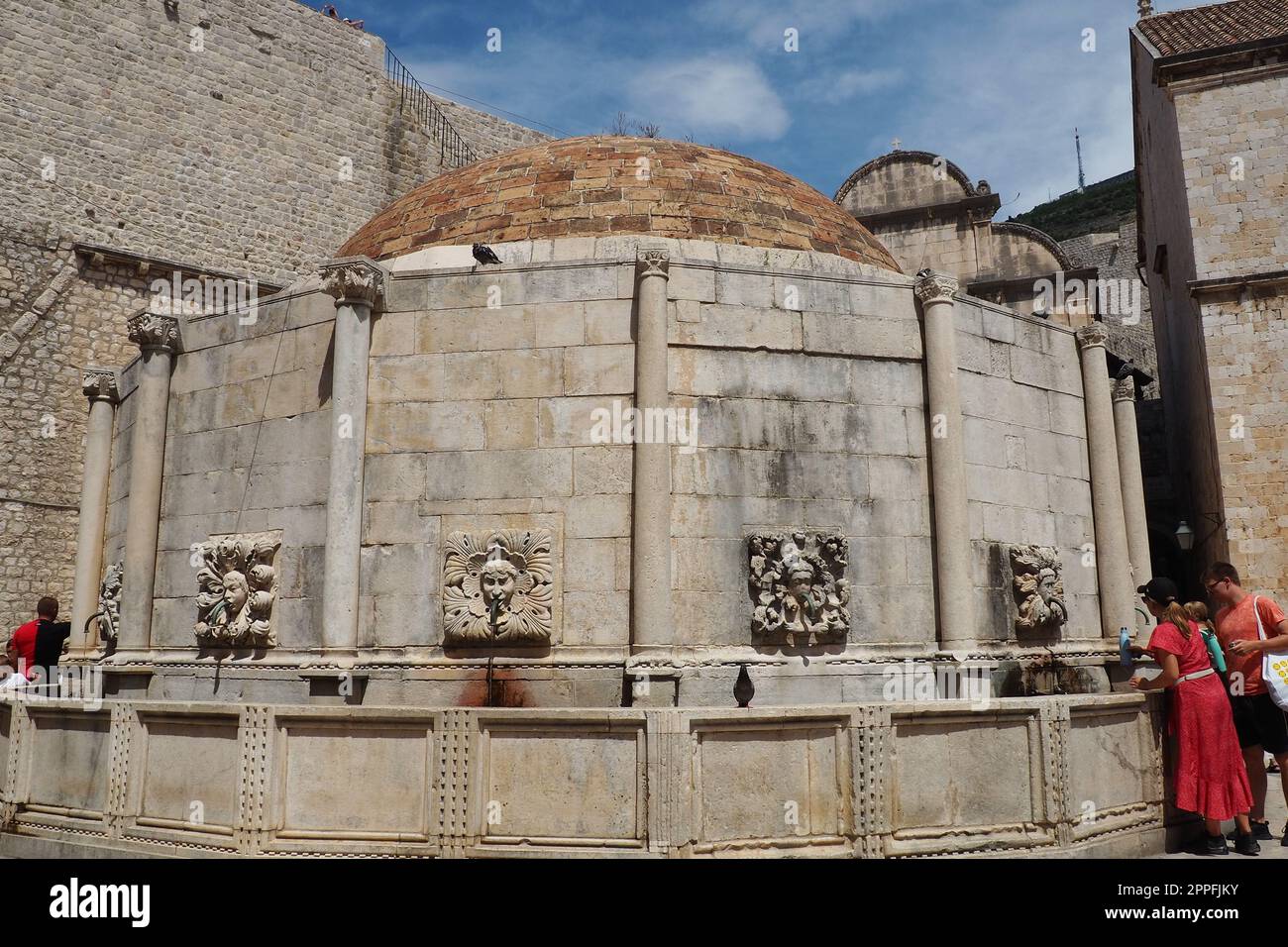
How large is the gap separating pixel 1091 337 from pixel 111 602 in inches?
473

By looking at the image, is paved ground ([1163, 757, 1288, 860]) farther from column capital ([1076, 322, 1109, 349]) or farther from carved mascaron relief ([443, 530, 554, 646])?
carved mascaron relief ([443, 530, 554, 646])

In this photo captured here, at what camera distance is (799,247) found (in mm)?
12062

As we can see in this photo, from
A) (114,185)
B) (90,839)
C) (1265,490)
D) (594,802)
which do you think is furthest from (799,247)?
(114,185)

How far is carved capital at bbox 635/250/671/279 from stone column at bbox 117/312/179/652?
561 cm

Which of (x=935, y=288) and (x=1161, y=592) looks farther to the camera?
(x=935, y=288)

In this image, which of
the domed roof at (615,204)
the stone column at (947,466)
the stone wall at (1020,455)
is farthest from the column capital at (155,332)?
the stone wall at (1020,455)

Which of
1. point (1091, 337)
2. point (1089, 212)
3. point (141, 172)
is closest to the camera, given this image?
point (1091, 337)

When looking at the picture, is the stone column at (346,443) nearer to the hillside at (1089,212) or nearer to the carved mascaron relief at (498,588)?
the carved mascaron relief at (498,588)

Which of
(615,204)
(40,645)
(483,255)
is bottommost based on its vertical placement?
(40,645)

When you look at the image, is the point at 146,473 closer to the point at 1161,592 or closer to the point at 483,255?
the point at 483,255

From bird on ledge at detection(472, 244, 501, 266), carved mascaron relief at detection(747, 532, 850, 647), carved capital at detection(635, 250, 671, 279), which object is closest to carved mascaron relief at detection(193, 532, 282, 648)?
bird on ledge at detection(472, 244, 501, 266)

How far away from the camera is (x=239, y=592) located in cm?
972

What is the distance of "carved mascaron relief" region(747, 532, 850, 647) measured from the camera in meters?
9.14

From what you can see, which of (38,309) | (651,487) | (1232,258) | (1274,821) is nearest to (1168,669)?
(1274,821)
